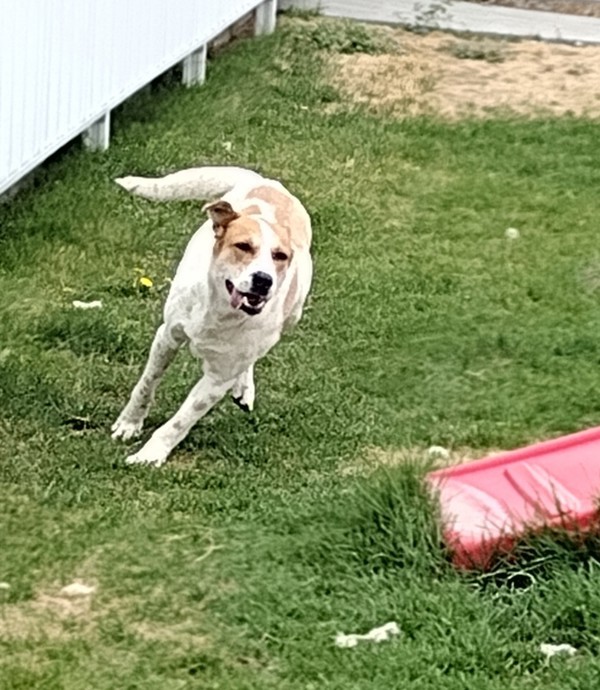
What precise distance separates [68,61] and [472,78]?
4.19 metres

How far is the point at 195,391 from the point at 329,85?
5929 millimetres

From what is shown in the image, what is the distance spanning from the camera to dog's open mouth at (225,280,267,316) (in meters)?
4.99

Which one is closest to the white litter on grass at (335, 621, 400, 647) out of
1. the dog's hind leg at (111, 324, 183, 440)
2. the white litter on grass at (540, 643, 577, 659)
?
the white litter on grass at (540, 643, 577, 659)

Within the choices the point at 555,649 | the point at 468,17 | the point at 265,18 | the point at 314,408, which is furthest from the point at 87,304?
the point at 468,17

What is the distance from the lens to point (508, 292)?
300 inches

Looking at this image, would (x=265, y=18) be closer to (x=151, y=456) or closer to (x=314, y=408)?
(x=314, y=408)

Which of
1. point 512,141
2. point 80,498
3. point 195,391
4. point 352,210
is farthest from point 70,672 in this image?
point 512,141

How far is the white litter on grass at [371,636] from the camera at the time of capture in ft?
14.1

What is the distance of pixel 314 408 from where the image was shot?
6.14m

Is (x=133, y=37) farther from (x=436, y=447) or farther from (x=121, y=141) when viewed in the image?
(x=436, y=447)

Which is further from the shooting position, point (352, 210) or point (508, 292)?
point (352, 210)

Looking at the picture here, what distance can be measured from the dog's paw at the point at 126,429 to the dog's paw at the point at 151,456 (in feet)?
0.58

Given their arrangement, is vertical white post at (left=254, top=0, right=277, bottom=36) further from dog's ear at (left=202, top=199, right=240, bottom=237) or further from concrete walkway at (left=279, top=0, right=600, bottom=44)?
dog's ear at (left=202, top=199, right=240, bottom=237)

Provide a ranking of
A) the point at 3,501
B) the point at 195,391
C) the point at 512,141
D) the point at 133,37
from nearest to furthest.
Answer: the point at 3,501, the point at 195,391, the point at 133,37, the point at 512,141
